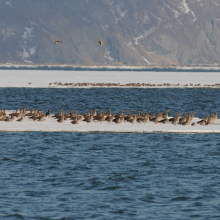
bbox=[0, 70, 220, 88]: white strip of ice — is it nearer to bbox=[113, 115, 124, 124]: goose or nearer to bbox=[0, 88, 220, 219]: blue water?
bbox=[113, 115, 124, 124]: goose

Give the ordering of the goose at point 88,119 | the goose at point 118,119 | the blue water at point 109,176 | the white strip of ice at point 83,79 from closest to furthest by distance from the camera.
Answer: the blue water at point 109,176
the goose at point 118,119
the goose at point 88,119
the white strip of ice at point 83,79

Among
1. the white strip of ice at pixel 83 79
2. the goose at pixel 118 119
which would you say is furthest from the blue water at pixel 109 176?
the white strip of ice at pixel 83 79

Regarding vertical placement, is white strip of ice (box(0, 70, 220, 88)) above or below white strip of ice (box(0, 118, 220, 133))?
above

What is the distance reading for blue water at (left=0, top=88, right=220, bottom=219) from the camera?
16.4 m

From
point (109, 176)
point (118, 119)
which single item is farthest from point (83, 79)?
point (109, 176)

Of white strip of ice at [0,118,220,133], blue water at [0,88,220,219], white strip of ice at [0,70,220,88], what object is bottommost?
blue water at [0,88,220,219]

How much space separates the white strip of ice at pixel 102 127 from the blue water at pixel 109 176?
0.38 metres

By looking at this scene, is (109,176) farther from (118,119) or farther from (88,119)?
(88,119)

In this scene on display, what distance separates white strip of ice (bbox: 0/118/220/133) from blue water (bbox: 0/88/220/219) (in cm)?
38

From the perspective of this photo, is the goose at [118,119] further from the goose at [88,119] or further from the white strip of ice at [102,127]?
the goose at [88,119]

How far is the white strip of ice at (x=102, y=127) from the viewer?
31.2 meters

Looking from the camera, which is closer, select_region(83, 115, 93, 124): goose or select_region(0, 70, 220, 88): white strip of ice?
select_region(83, 115, 93, 124): goose

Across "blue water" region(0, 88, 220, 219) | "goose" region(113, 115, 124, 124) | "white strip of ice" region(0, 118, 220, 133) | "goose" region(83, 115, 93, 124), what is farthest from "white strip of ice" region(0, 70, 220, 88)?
"blue water" region(0, 88, 220, 219)

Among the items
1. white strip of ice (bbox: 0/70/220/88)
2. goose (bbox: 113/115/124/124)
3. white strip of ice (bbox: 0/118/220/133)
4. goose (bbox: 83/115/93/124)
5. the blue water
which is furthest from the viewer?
white strip of ice (bbox: 0/70/220/88)
